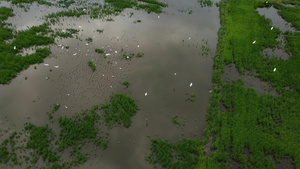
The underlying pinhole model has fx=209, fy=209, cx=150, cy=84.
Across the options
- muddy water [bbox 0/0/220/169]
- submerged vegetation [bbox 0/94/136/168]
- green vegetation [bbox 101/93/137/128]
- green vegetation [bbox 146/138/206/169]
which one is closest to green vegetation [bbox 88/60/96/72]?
muddy water [bbox 0/0/220/169]

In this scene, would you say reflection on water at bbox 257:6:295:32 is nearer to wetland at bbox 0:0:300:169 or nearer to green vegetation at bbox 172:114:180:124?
wetland at bbox 0:0:300:169

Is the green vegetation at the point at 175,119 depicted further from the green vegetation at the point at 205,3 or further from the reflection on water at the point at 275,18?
the green vegetation at the point at 205,3

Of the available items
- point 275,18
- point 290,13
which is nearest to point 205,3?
point 275,18

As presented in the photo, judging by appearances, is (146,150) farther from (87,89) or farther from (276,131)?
(276,131)

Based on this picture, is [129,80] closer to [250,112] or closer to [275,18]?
[250,112]

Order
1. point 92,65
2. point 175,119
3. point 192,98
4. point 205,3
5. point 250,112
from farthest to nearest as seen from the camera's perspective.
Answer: point 205,3 < point 92,65 < point 192,98 < point 250,112 < point 175,119

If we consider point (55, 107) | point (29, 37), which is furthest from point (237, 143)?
point (29, 37)

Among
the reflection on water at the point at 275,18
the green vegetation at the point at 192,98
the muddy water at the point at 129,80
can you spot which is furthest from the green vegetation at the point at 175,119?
the reflection on water at the point at 275,18
